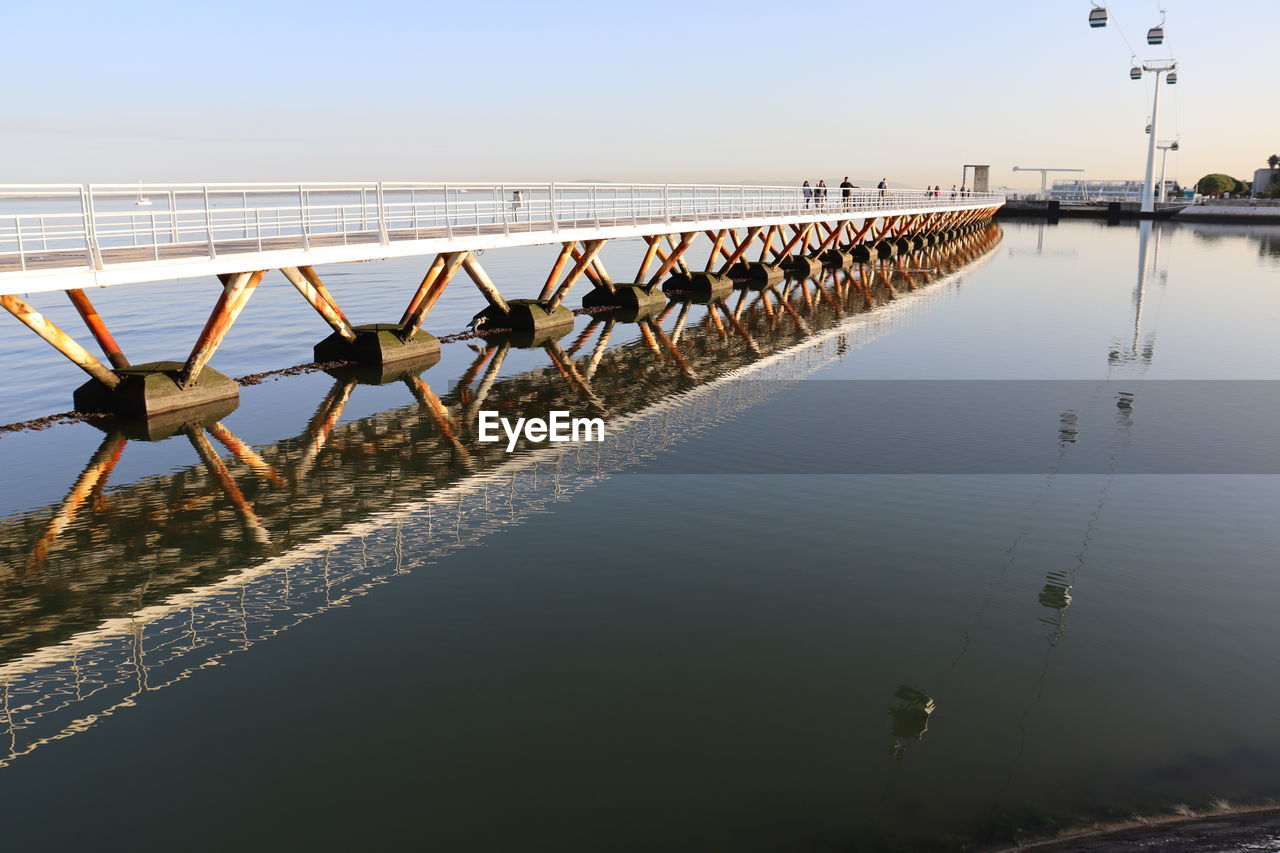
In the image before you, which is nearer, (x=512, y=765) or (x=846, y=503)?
(x=512, y=765)

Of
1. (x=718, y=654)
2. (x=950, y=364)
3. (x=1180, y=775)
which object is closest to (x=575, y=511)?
(x=718, y=654)

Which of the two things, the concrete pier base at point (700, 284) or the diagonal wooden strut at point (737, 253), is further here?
the diagonal wooden strut at point (737, 253)

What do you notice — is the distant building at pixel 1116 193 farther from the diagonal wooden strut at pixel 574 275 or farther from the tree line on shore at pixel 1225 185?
the diagonal wooden strut at pixel 574 275

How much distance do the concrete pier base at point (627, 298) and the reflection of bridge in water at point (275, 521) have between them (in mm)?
8771

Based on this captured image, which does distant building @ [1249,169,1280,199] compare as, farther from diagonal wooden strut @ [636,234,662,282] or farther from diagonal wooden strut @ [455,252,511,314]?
diagonal wooden strut @ [455,252,511,314]

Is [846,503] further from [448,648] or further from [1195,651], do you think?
[448,648]

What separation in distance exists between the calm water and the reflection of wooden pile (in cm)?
6

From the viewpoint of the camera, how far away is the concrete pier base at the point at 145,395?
14.6 meters

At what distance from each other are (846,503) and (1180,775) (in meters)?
4.93

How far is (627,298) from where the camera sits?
27.8m

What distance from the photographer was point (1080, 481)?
1102 centimetres

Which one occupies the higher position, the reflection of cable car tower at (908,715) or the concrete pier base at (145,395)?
the concrete pier base at (145,395)

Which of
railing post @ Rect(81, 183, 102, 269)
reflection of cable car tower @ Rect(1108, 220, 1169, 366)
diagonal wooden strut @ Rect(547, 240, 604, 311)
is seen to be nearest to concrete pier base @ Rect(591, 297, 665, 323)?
diagonal wooden strut @ Rect(547, 240, 604, 311)

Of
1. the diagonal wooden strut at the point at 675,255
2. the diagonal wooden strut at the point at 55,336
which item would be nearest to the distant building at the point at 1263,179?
the diagonal wooden strut at the point at 675,255
